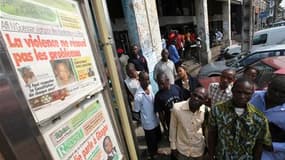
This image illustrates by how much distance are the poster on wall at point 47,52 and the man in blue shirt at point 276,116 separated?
4.95 ft

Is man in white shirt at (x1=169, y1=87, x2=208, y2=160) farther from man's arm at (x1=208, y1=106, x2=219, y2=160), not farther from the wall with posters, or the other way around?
the wall with posters

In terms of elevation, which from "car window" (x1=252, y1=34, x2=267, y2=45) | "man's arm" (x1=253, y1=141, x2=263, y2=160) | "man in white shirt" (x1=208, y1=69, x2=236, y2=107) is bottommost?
"car window" (x1=252, y1=34, x2=267, y2=45)

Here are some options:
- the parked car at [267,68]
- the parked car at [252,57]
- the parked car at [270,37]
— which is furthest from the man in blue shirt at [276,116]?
the parked car at [270,37]

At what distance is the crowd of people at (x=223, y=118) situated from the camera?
171 centimetres

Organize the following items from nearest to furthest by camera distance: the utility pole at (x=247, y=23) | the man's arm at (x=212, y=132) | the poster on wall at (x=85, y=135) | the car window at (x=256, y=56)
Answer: the poster on wall at (x=85, y=135)
the man's arm at (x=212, y=132)
the car window at (x=256, y=56)
the utility pole at (x=247, y=23)

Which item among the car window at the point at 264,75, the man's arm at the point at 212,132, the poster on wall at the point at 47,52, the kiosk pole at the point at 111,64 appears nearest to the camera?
the poster on wall at the point at 47,52

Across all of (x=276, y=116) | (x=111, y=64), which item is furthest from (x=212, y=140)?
(x=111, y=64)

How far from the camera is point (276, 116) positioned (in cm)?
173

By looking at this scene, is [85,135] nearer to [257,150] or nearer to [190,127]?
[190,127]

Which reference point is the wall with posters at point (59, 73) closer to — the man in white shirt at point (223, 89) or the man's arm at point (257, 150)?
the man's arm at point (257, 150)

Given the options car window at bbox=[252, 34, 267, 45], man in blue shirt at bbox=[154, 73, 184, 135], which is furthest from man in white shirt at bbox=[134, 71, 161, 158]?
car window at bbox=[252, 34, 267, 45]

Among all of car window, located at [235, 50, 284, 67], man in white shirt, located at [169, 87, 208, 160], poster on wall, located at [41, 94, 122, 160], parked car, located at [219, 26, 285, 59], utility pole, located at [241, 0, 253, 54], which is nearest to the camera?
poster on wall, located at [41, 94, 122, 160]

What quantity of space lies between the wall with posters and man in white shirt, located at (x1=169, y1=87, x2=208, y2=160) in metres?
1.03

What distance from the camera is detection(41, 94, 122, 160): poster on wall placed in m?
0.93
